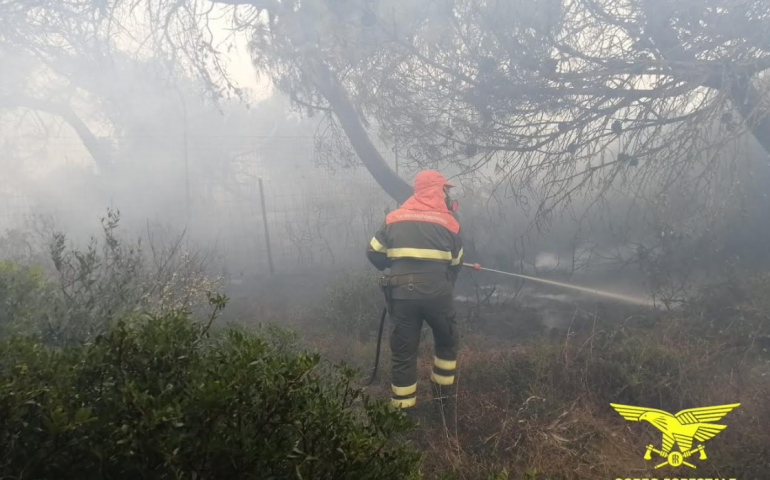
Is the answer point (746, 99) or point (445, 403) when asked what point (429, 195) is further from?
point (746, 99)

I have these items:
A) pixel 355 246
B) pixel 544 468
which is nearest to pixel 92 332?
pixel 544 468

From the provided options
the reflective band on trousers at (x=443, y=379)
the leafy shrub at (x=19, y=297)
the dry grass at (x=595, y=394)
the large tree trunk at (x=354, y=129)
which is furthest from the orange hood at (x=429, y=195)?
the large tree trunk at (x=354, y=129)

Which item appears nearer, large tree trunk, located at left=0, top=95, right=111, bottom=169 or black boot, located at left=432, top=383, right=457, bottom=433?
black boot, located at left=432, top=383, right=457, bottom=433

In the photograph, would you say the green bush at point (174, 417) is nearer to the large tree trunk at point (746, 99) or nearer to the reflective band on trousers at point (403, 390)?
the reflective band on trousers at point (403, 390)

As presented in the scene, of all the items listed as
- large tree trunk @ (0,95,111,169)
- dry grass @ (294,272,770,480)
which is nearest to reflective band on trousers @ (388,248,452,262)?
dry grass @ (294,272,770,480)

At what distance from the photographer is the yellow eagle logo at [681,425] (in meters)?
3.15

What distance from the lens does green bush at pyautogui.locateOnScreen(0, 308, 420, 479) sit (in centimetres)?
109

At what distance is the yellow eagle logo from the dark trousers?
1.35 m

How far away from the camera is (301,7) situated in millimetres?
7066

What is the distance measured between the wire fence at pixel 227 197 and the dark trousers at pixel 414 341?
5499mm

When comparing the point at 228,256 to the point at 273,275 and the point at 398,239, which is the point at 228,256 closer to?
the point at 273,275

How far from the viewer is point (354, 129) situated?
8.59 metres

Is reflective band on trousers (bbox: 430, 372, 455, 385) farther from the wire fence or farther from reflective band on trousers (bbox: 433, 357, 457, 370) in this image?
the wire fence

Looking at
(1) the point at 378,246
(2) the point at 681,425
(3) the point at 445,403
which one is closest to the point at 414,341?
(3) the point at 445,403
